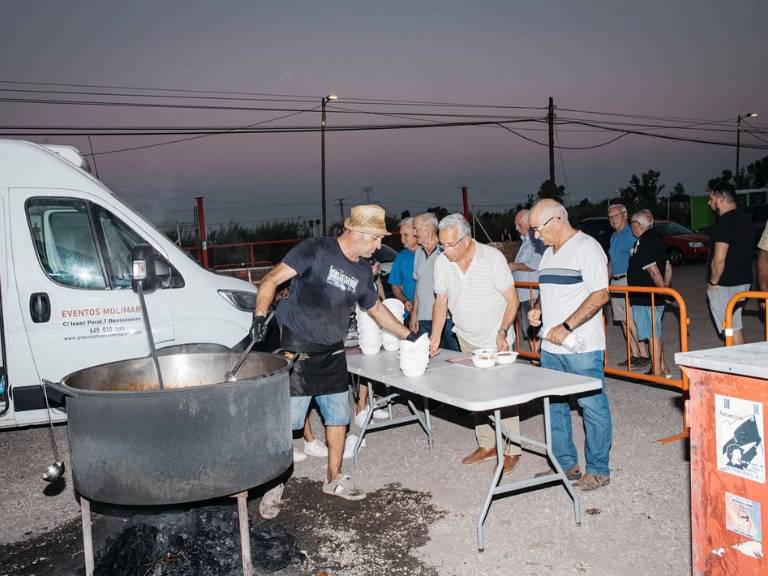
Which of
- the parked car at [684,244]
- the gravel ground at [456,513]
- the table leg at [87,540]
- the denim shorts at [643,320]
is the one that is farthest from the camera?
the parked car at [684,244]

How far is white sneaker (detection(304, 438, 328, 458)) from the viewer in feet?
20.3

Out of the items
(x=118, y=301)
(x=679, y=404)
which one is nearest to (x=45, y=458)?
(x=118, y=301)

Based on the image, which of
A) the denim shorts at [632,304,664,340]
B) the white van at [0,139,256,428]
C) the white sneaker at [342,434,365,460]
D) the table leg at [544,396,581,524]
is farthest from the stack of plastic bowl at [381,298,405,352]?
the denim shorts at [632,304,664,340]

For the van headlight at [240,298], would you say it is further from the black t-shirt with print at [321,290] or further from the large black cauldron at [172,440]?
the large black cauldron at [172,440]

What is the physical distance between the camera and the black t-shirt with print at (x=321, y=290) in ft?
15.6

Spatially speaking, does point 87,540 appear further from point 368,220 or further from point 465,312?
point 465,312

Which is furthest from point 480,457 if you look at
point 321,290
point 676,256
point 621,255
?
point 676,256

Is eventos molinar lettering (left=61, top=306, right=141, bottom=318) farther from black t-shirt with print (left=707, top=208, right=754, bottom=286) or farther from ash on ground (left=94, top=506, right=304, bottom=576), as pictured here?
black t-shirt with print (left=707, top=208, right=754, bottom=286)

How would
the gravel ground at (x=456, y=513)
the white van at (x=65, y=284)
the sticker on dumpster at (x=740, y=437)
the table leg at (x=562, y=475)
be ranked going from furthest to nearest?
the white van at (x=65, y=284)
the table leg at (x=562, y=475)
the gravel ground at (x=456, y=513)
the sticker on dumpster at (x=740, y=437)

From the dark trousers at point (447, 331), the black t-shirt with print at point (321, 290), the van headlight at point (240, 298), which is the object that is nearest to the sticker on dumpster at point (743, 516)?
the black t-shirt with print at point (321, 290)

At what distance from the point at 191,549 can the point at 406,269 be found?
14.2ft

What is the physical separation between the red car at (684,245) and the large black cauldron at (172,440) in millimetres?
22790

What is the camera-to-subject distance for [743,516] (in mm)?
2797

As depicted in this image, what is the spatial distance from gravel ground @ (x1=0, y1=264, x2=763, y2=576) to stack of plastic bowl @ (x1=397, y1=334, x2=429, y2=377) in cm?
96
